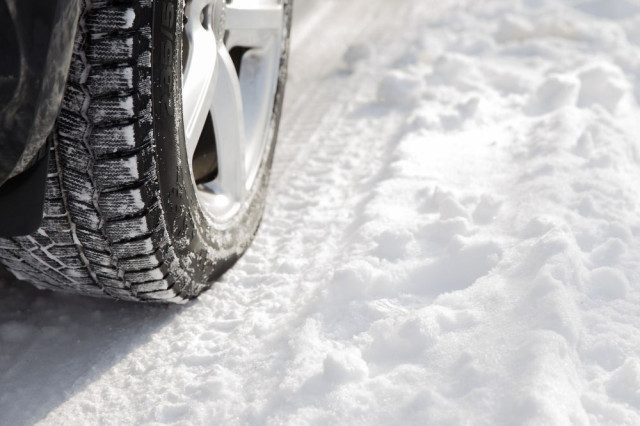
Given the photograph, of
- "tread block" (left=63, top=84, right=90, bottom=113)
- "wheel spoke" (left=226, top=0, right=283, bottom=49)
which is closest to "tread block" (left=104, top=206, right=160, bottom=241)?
"tread block" (left=63, top=84, right=90, bottom=113)

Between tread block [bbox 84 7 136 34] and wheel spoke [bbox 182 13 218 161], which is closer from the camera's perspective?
tread block [bbox 84 7 136 34]

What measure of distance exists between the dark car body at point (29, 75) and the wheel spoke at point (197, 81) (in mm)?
402

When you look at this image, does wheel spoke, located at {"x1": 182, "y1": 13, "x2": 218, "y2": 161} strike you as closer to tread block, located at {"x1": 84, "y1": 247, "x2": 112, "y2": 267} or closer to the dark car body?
tread block, located at {"x1": 84, "y1": 247, "x2": 112, "y2": 267}

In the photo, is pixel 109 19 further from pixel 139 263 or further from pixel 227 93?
pixel 227 93

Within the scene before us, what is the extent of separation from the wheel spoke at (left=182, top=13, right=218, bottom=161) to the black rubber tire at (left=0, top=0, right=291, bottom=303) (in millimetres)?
123

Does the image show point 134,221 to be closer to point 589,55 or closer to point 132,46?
point 132,46

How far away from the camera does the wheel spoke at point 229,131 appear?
5.50 feet

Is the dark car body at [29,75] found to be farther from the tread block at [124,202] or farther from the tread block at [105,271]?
the tread block at [105,271]

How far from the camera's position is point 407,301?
1.55 meters

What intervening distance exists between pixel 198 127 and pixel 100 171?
0.36 meters

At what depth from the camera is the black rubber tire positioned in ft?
3.67

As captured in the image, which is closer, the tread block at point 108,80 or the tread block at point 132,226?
the tread block at point 108,80

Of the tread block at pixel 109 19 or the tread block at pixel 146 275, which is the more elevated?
the tread block at pixel 109 19

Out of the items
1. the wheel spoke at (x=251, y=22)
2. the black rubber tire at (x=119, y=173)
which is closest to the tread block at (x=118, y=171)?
the black rubber tire at (x=119, y=173)
